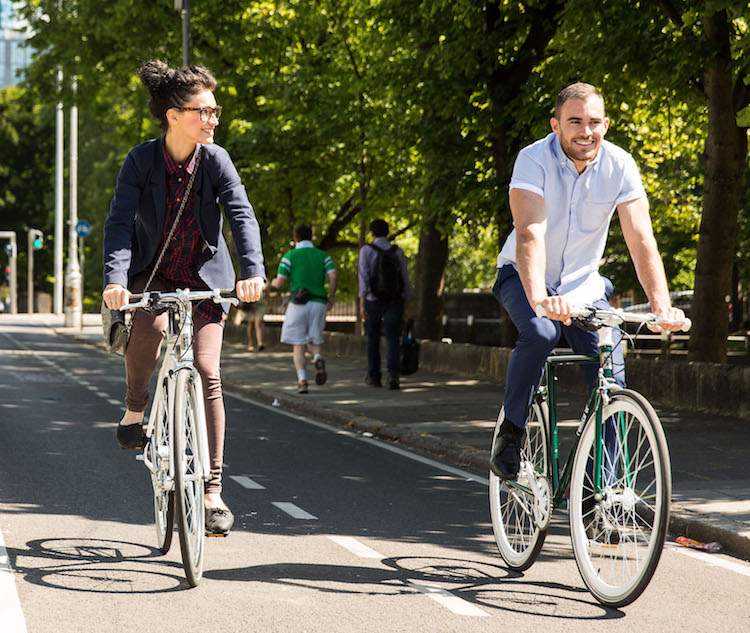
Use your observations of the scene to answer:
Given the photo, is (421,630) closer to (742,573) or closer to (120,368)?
(742,573)

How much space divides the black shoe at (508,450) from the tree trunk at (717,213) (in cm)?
903

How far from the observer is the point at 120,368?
71.0 ft

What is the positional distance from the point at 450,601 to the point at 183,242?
74.2 inches

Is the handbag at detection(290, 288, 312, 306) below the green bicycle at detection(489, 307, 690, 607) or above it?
above

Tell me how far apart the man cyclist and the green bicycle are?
146mm

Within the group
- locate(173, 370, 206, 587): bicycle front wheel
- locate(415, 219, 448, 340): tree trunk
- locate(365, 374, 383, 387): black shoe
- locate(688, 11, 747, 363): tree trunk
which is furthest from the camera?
locate(415, 219, 448, 340): tree trunk

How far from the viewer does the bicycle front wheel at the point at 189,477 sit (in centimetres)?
543

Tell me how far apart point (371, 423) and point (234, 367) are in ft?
30.1

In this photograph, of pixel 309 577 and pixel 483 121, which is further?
pixel 483 121

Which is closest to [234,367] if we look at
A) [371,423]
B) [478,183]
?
[478,183]

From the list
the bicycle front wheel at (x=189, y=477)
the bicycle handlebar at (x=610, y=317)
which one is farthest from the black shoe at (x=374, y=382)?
the bicycle handlebar at (x=610, y=317)

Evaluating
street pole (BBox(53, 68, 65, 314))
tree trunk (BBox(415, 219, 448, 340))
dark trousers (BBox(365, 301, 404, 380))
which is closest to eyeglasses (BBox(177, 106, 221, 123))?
dark trousers (BBox(365, 301, 404, 380))

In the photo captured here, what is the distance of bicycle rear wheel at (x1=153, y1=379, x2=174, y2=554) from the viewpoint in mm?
5805

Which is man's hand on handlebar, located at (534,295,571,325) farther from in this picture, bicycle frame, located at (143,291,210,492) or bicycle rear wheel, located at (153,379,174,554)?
bicycle rear wheel, located at (153,379,174,554)
